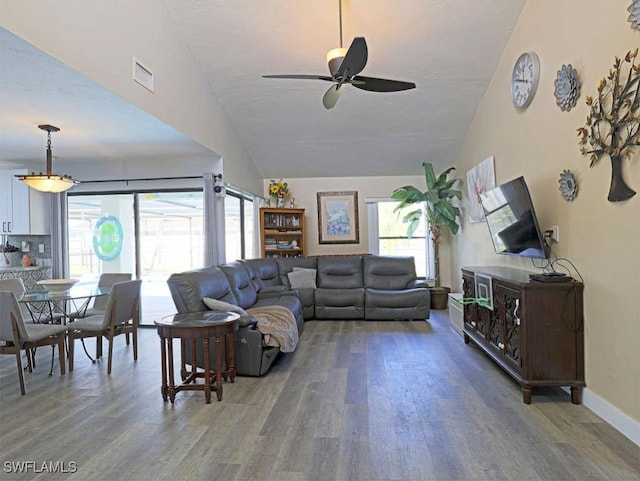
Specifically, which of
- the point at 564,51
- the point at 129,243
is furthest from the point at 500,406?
the point at 129,243

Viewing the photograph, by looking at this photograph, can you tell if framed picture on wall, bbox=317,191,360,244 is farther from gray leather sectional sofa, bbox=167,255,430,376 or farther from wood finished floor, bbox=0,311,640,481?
wood finished floor, bbox=0,311,640,481

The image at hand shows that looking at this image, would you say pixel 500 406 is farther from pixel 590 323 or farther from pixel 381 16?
Answer: pixel 381 16

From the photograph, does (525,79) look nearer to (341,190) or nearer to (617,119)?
(617,119)

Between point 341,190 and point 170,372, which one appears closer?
point 170,372

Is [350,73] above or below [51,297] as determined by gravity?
above

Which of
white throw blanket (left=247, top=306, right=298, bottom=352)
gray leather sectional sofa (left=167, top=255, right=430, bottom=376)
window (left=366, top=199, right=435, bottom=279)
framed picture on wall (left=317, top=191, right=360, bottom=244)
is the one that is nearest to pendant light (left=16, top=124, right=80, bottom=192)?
gray leather sectional sofa (left=167, top=255, right=430, bottom=376)

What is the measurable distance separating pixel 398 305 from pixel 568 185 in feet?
10.7

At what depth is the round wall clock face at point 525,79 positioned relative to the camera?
352 cm

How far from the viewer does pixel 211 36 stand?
163 inches

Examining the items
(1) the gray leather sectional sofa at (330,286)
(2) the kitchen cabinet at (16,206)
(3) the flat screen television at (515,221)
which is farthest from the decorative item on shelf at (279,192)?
(3) the flat screen television at (515,221)

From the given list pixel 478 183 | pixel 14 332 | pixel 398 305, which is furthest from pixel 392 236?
pixel 14 332

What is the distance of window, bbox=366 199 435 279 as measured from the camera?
743cm

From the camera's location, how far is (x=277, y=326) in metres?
3.80

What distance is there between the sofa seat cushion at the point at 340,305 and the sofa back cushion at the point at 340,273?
34 cm
